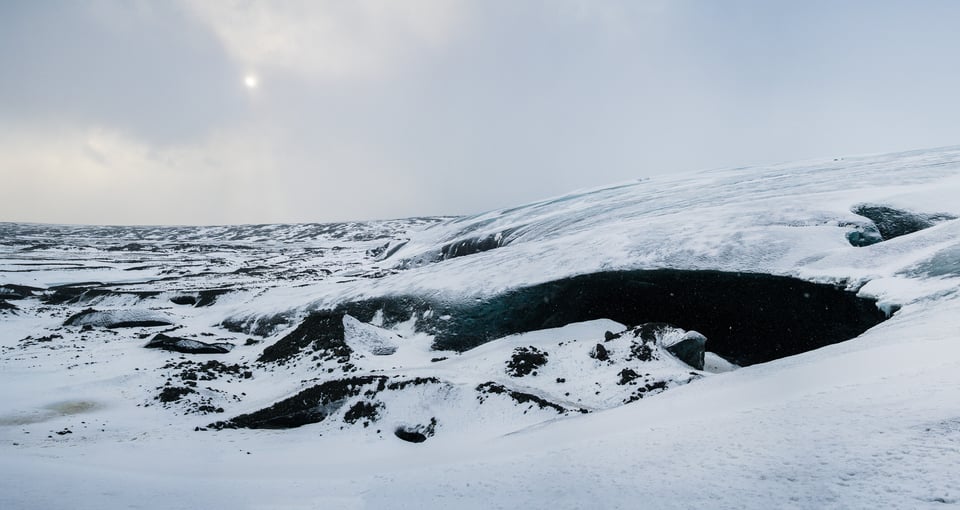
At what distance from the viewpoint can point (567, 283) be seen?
72.9 ft

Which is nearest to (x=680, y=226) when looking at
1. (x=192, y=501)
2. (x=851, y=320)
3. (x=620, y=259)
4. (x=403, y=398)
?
(x=620, y=259)

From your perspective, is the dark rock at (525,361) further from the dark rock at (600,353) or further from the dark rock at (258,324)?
the dark rock at (258,324)

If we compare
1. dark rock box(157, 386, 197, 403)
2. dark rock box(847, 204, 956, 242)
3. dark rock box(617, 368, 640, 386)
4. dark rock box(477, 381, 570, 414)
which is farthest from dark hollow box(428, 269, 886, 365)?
dark rock box(157, 386, 197, 403)

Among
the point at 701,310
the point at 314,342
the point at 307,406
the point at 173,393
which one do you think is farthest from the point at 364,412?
the point at 701,310

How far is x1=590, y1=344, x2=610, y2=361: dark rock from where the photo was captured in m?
17.3

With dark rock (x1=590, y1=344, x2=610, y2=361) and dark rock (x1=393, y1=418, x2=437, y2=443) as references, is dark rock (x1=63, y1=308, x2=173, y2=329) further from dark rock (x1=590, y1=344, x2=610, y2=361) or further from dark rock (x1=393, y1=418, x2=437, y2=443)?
dark rock (x1=590, y1=344, x2=610, y2=361)

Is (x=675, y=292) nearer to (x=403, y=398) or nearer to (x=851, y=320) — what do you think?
(x=851, y=320)

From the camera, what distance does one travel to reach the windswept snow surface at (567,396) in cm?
→ 611

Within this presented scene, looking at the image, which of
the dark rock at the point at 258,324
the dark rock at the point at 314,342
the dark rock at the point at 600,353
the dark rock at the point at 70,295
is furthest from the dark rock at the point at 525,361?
the dark rock at the point at 70,295

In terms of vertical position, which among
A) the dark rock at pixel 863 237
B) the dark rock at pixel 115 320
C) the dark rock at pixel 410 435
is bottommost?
the dark rock at pixel 410 435

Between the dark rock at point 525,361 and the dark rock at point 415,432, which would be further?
the dark rock at point 525,361

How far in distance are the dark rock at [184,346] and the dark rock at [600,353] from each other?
1885cm

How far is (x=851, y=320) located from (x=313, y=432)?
17.6 meters

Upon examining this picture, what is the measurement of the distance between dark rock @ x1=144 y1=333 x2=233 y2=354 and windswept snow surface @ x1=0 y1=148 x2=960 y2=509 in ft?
2.04
